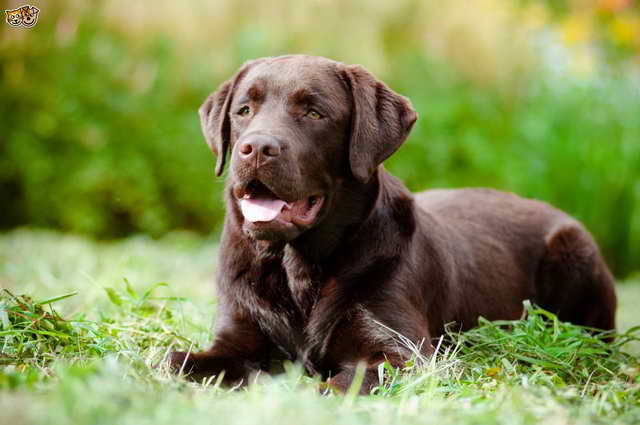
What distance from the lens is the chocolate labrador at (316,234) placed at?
3271 mm

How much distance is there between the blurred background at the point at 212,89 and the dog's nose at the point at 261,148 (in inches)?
215

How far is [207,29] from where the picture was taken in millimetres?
9289

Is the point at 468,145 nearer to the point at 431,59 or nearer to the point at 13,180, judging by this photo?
the point at 431,59

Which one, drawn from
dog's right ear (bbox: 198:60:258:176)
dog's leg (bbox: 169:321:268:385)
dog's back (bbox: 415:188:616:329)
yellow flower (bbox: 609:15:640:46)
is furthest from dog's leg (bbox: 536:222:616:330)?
yellow flower (bbox: 609:15:640:46)

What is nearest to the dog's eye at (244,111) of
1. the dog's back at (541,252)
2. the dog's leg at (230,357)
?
the dog's leg at (230,357)

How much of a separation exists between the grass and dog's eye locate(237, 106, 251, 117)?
106 centimetres

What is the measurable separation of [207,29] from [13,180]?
293cm

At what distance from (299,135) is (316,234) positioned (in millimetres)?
491

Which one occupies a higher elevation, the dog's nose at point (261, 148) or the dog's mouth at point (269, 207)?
the dog's nose at point (261, 148)

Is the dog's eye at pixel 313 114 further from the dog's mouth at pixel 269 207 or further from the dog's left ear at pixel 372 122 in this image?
the dog's mouth at pixel 269 207

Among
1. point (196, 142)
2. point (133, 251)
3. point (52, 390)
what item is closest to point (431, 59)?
point (196, 142)

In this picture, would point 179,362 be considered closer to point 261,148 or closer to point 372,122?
point 261,148

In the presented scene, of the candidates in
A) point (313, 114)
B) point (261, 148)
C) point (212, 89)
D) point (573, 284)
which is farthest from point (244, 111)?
point (212, 89)

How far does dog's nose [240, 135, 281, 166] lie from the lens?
3.12 m
